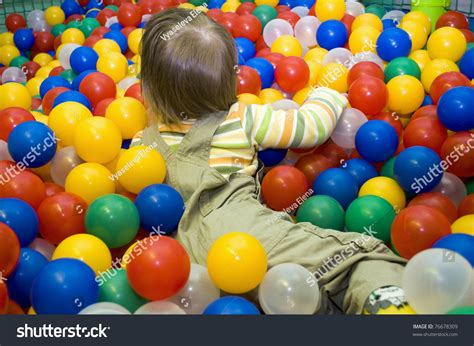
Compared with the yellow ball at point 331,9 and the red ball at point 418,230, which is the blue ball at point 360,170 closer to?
the red ball at point 418,230

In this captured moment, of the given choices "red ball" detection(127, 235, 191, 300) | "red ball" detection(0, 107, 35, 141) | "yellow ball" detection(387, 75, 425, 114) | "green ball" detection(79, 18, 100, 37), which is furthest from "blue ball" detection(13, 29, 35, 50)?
"red ball" detection(127, 235, 191, 300)

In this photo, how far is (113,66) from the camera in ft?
6.30

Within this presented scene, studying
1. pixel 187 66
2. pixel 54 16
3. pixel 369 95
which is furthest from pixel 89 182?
pixel 54 16

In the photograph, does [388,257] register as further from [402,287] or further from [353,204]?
[353,204]

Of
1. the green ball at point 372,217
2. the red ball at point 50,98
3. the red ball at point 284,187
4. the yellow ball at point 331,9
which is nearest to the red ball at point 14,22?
the red ball at point 50,98

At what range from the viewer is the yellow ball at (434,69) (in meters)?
1.72

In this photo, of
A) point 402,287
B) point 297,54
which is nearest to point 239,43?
point 297,54

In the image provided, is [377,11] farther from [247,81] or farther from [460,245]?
[460,245]

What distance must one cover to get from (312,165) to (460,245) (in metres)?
0.60

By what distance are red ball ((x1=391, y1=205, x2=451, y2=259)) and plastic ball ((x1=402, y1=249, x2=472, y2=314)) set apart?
0.17 m

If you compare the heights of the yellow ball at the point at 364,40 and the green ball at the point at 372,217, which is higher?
the yellow ball at the point at 364,40

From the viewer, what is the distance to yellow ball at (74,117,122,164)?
4.58 feet

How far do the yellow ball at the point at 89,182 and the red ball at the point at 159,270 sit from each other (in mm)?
368

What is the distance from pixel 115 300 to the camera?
1045mm
